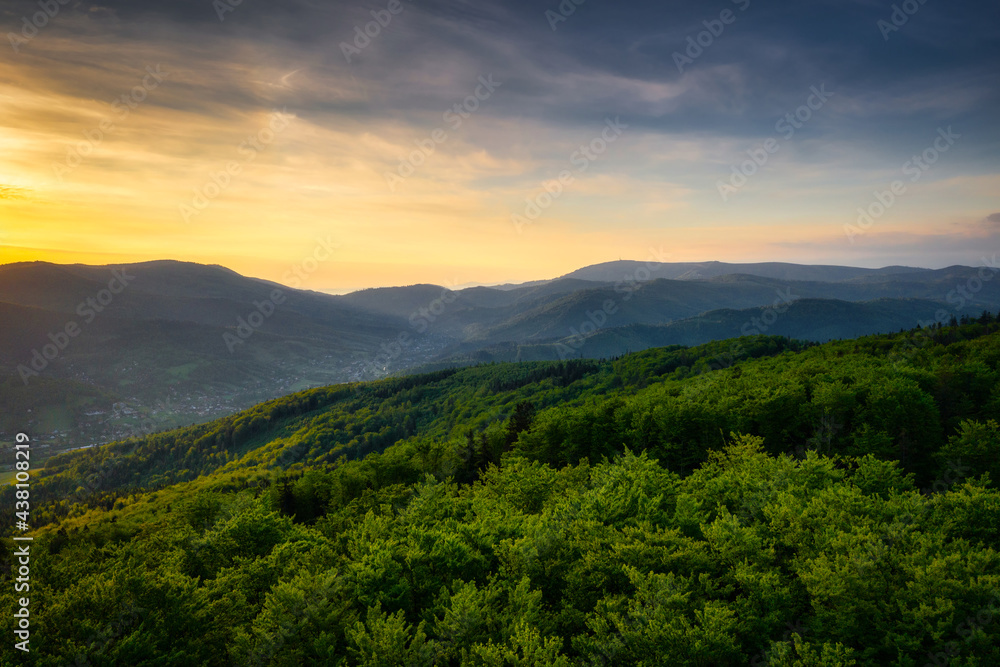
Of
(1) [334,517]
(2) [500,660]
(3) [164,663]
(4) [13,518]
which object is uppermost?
(2) [500,660]

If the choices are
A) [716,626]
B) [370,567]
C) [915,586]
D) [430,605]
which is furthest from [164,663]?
[915,586]

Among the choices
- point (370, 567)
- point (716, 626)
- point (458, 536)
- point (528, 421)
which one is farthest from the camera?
point (528, 421)

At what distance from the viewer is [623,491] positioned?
A: 47.8 meters

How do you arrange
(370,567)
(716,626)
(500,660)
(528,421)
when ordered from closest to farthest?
(500,660) → (716,626) → (370,567) → (528,421)

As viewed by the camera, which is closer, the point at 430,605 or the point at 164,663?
the point at 164,663

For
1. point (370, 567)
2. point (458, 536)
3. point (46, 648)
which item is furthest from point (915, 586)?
point (46, 648)

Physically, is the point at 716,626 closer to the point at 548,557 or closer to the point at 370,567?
the point at 548,557

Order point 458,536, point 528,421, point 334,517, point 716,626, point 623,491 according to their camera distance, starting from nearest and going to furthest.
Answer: point 716,626
point 458,536
point 623,491
point 334,517
point 528,421

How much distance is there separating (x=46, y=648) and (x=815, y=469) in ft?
213

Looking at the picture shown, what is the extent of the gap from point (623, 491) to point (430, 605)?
20.9 m

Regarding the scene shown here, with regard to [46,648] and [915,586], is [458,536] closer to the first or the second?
[46,648]

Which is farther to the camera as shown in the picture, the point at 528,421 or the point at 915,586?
the point at 528,421

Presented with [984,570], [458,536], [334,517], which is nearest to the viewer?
[984,570]

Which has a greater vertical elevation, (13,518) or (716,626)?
(716,626)
